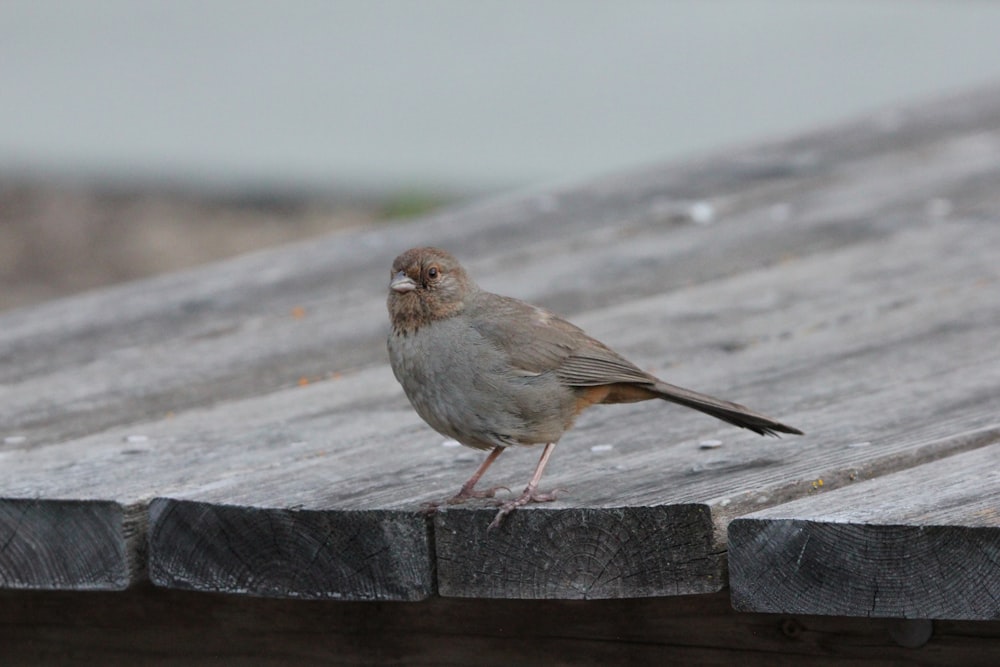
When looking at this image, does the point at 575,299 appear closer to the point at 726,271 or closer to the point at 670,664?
the point at 726,271

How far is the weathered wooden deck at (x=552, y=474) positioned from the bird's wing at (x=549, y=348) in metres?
0.14

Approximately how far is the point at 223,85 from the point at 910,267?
7676 mm

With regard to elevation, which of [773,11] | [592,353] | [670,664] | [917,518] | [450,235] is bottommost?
[670,664]

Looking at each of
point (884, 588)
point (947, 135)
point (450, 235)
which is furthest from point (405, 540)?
point (947, 135)

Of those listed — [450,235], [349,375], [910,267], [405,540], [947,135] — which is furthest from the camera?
[947,135]

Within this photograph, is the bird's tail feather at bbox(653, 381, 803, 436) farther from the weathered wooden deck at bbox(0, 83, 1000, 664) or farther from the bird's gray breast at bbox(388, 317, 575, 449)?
the bird's gray breast at bbox(388, 317, 575, 449)

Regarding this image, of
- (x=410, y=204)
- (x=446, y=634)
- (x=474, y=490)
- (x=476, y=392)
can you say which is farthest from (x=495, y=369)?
(x=410, y=204)

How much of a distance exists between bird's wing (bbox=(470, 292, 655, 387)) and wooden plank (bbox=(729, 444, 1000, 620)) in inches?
31.8

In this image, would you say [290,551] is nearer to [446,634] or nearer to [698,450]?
[446,634]

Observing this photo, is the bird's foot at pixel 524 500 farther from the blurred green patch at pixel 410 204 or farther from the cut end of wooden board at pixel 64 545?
the blurred green patch at pixel 410 204

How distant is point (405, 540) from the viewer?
2627 millimetres

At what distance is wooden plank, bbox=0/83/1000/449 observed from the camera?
3951 mm

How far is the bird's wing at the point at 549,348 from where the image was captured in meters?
3.29

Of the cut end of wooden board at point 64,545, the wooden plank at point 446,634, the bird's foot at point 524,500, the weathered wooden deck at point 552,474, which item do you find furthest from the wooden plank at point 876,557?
the cut end of wooden board at point 64,545
